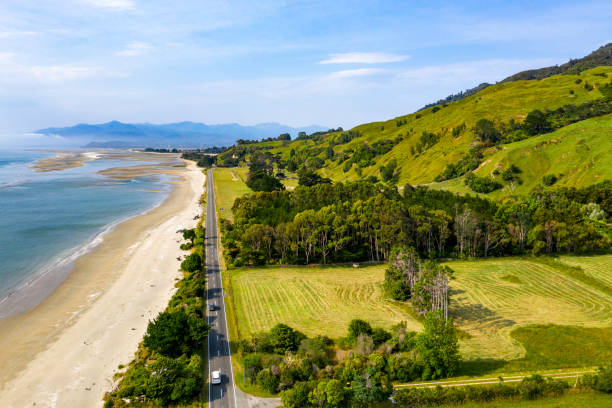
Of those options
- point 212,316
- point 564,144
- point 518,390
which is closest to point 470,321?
point 518,390

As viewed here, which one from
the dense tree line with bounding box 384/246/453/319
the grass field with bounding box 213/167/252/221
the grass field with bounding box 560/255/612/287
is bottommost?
the grass field with bounding box 560/255/612/287

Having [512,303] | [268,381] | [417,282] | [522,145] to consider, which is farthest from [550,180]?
[268,381]

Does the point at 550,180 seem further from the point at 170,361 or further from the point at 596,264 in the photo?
the point at 170,361

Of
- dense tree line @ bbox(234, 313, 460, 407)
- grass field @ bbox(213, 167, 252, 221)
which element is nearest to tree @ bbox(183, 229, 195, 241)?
grass field @ bbox(213, 167, 252, 221)

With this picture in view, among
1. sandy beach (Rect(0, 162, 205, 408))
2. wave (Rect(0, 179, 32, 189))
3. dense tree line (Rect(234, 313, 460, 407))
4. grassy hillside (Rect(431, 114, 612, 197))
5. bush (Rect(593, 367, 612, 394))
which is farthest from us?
wave (Rect(0, 179, 32, 189))

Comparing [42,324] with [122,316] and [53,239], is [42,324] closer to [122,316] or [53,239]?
[122,316]

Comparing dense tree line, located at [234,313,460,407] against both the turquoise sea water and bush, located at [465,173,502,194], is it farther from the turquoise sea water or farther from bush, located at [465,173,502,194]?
bush, located at [465,173,502,194]
